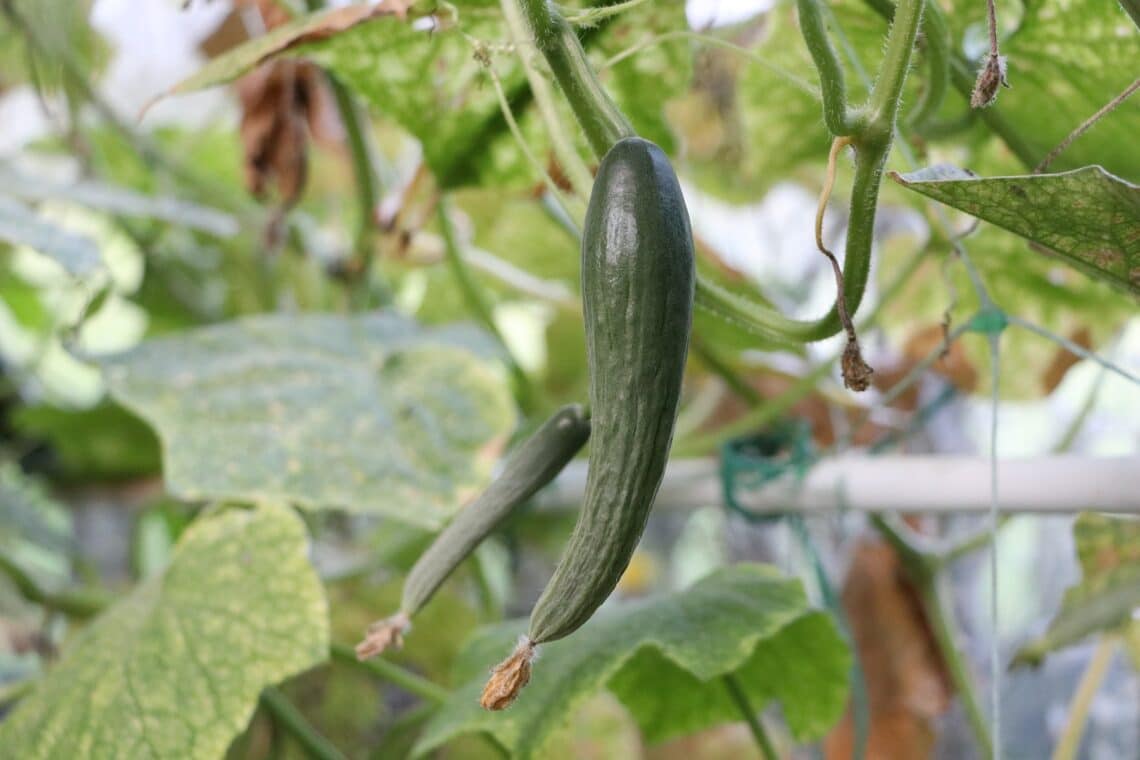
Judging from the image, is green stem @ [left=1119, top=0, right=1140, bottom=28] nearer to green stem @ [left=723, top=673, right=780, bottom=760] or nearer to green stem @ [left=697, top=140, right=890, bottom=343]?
green stem @ [left=697, top=140, right=890, bottom=343]

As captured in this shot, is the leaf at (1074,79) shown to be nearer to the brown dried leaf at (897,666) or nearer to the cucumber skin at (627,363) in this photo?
the cucumber skin at (627,363)

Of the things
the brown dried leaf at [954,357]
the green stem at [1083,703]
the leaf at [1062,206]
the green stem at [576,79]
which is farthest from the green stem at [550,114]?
the brown dried leaf at [954,357]

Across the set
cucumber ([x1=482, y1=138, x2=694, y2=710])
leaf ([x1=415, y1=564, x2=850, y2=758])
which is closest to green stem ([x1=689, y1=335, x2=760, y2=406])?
leaf ([x1=415, y1=564, x2=850, y2=758])

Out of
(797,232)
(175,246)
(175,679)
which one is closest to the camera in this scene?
(175,679)

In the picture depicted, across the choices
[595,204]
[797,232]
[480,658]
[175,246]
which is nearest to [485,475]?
[480,658]

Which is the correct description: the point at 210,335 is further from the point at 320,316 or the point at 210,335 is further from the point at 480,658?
the point at 480,658

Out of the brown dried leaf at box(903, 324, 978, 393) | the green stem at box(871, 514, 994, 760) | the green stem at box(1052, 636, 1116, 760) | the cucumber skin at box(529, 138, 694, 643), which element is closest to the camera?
the cucumber skin at box(529, 138, 694, 643)
